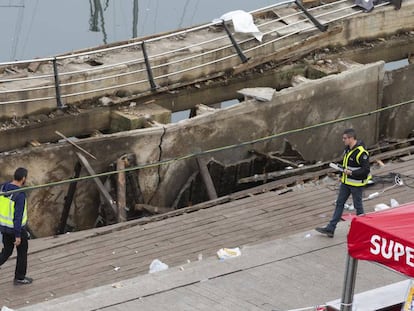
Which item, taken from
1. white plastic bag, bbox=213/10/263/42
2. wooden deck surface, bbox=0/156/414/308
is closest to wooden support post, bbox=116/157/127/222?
wooden deck surface, bbox=0/156/414/308

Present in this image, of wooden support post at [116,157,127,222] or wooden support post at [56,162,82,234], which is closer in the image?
wooden support post at [116,157,127,222]

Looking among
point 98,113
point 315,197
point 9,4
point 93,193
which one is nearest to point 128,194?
point 93,193

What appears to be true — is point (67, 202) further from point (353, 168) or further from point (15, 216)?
point (353, 168)

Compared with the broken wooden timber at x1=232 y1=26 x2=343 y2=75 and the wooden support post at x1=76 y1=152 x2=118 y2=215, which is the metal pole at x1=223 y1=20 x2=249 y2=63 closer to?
the broken wooden timber at x1=232 y1=26 x2=343 y2=75

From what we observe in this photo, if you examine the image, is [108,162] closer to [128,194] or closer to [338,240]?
[128,194]

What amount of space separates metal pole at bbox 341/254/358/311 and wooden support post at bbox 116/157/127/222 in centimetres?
630

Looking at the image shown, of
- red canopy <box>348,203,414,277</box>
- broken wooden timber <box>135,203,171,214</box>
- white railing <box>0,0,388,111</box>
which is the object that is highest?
red canopy <box>348,203,414,277</box>

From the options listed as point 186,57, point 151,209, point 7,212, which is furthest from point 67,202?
point 186,57

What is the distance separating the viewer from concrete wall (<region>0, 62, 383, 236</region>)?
50.9 feet

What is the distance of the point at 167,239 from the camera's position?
13500 mm

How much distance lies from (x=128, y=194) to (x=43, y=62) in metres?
3.31

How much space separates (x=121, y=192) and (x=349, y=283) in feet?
22.6

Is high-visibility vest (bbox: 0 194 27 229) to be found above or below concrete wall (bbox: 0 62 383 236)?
above

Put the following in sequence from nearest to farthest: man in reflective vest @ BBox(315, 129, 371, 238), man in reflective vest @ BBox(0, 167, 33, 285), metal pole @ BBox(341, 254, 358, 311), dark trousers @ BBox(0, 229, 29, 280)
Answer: metal pole @ BBox(341, 254, 358, 311) < man in reflective vest @ BBox(0, 167, 33, 285) < dark trousers @ BBox(0, 229, 29, 280) < man in reflective vest @ BBox(315, 129, 371, 238)
